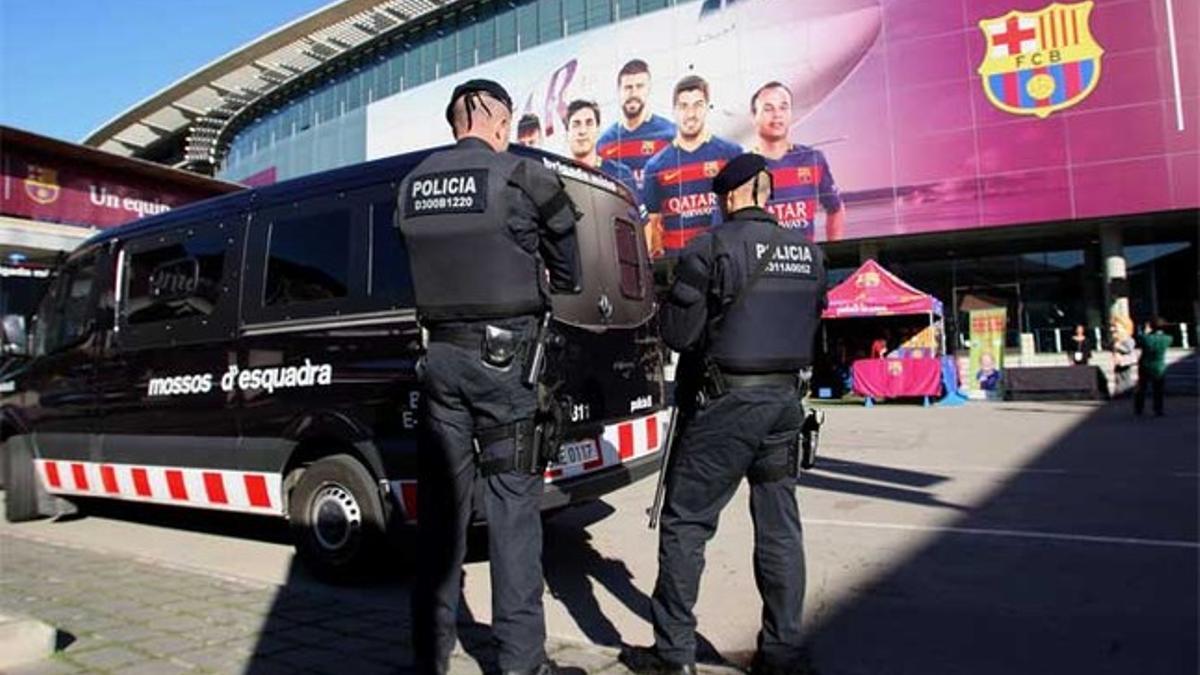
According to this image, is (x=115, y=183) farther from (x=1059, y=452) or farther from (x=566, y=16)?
(x=566, y=16)

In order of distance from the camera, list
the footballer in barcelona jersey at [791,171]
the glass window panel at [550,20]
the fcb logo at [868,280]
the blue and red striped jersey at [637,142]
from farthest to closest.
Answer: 1. the glass window panel at [550,20]
2. the blue and red striped jersey at [637,142]
3. the footballer in barcelona jersey at [791,171]
4. the fcb logo at [868,280]

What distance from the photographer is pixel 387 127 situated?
4306cm

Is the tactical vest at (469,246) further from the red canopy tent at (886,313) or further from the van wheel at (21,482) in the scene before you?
the red canopy tent at (886,313)

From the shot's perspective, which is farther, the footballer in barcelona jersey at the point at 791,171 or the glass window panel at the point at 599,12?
the glass window panel at the point at 599,12

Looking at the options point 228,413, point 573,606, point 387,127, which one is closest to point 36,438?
point 228,413

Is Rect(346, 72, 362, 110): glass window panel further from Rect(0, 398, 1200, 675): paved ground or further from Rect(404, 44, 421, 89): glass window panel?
Rect(0, 398, 1200, 675): paved ground

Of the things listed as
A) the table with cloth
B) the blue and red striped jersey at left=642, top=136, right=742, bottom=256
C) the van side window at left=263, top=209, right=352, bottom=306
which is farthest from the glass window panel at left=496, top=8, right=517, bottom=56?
the van side window at left=263, top=209, right=352, bottom=306

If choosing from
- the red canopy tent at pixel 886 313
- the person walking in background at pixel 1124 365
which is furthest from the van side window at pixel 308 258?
the person walking in background at pixel 1124 365

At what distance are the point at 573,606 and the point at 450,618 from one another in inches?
62.2

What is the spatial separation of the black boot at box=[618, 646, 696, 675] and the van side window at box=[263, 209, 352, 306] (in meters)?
2.69

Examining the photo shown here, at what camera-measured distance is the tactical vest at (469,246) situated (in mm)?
2994

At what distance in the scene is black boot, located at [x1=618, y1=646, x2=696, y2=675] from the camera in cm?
331

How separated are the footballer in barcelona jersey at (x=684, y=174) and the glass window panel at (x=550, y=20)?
685cm

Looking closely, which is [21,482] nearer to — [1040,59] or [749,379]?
[749,379]
